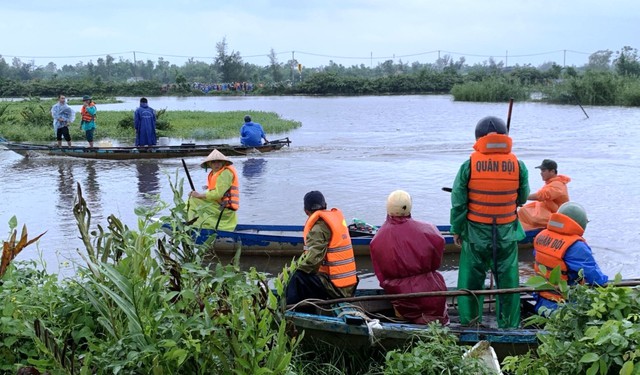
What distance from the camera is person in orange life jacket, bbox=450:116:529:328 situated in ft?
18.5

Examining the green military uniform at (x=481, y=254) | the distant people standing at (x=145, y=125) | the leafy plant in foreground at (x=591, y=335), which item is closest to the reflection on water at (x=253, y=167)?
the distant people standing at (x=145, y=125)

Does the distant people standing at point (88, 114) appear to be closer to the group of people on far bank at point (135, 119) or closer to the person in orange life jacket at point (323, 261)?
the group of people on far bank at point (135, 119)

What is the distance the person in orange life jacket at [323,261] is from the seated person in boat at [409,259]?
1.13 ft

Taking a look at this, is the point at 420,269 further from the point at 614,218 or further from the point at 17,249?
the point at 614,218

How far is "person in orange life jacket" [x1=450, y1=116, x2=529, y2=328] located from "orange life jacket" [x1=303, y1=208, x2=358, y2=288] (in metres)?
1.01

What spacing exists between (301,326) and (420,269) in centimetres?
113

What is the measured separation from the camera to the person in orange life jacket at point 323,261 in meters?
5.61

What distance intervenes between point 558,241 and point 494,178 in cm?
81

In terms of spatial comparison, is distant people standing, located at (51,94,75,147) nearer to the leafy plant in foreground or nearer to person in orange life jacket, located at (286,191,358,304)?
person in orange life jacket, located at (286,191,358,304)

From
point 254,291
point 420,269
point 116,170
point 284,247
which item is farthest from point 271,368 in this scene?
point 116,170

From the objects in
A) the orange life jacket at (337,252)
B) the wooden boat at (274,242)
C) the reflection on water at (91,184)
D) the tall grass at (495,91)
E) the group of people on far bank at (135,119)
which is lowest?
the wooden boat at (274,242)

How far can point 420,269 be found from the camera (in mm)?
Answer: 5422

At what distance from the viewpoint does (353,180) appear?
49.9 ft

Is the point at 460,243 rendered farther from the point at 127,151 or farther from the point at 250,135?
the point at 127,151
